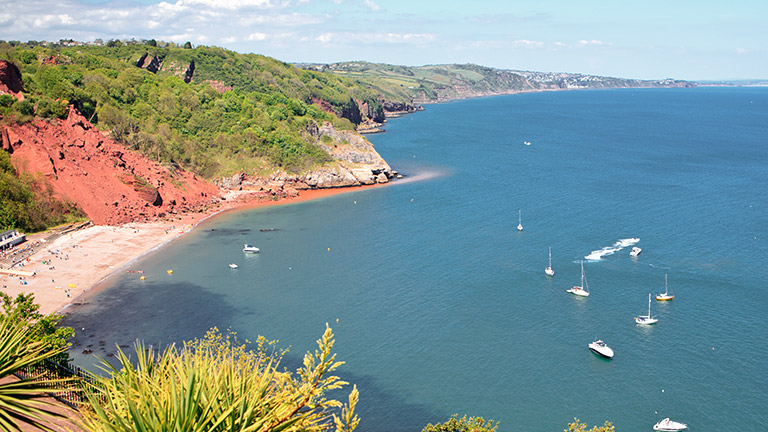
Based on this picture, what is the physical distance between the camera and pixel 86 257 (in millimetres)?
83875

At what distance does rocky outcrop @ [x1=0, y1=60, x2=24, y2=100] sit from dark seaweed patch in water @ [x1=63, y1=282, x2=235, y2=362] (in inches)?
2139

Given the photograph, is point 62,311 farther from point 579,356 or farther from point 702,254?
point 702,254

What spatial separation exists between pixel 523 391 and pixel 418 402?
910 centimetres

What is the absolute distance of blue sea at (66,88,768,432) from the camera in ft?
166

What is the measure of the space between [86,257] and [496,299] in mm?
56440

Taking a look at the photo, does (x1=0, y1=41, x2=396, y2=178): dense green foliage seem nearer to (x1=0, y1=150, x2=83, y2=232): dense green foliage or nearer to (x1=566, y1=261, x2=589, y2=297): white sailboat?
(x1=0, y1=150, x2=83, y2=232): dense green foliage

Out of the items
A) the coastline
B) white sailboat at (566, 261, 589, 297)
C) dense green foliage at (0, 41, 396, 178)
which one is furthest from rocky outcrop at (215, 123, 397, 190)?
white sailboat at (566, 261, 589, 297)

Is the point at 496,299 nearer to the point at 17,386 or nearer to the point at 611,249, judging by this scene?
the point at 611,249

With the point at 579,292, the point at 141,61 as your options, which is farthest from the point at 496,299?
the point at 141,61

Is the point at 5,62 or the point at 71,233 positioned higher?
the point at 5,62

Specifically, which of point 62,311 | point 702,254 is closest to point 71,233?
point 62,311

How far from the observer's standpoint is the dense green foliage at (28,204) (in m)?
86.6

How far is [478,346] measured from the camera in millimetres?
58906

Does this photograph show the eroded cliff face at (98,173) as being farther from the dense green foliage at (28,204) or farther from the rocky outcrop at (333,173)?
the rocky outcrop at (333,173)
